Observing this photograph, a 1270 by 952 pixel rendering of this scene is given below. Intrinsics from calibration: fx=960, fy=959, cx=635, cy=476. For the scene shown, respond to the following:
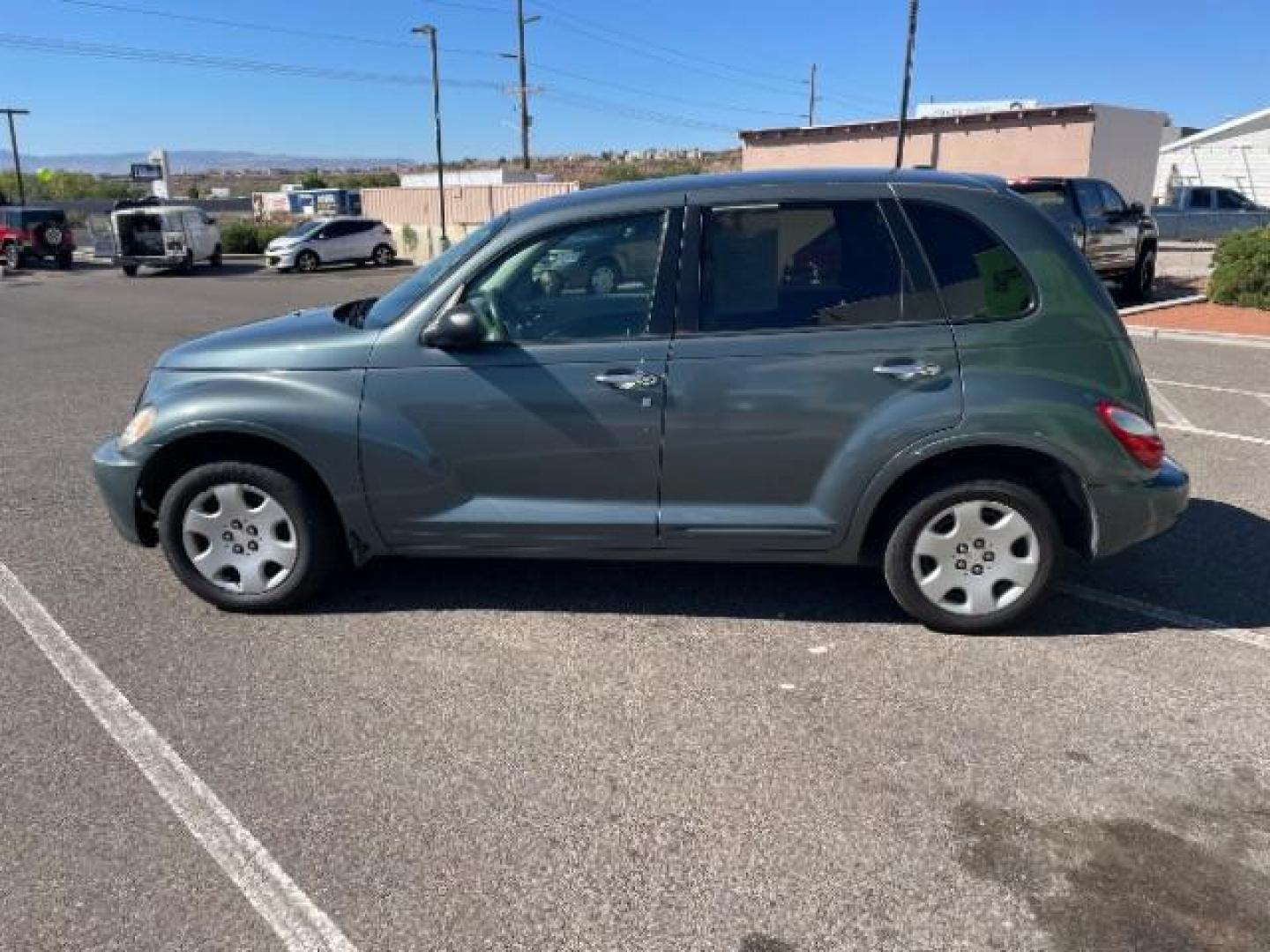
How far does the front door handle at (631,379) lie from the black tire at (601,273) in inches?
13.5

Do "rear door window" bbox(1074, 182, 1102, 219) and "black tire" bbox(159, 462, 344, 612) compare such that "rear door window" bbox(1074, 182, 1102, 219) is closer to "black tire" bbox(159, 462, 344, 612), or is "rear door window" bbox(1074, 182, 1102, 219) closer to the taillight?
the taillight

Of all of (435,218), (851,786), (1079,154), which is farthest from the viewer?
(435,218)

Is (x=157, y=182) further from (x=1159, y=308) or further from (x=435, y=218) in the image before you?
(x=1159, y=308)

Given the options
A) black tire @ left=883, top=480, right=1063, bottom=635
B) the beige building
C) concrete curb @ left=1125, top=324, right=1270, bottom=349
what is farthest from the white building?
black tire @ left=883, top=480, right=1063, bottom=635

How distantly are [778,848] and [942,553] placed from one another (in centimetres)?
158

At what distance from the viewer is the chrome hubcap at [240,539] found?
3.97 m

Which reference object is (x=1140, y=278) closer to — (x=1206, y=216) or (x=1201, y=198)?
(x=1206, y=216)

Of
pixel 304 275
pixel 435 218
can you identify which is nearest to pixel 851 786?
pixel 304 275

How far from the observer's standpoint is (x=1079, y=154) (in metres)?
30.4

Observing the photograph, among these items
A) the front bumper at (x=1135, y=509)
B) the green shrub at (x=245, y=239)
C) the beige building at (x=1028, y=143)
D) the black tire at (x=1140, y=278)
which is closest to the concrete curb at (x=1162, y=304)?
the black tire at (x=1140, y=278)

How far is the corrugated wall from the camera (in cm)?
3327

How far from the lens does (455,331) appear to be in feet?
11.9

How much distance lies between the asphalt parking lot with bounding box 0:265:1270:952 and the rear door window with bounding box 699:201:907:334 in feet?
4.16

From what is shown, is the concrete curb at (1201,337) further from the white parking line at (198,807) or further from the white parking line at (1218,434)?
the white parking line at (198,807)
